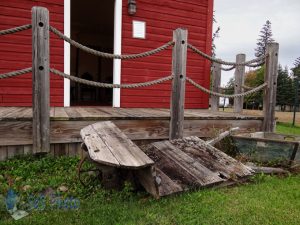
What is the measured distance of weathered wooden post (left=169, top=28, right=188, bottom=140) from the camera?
13.8 feet

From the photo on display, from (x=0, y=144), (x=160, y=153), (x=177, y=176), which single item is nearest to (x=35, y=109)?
Answer: (x=0, y=144)

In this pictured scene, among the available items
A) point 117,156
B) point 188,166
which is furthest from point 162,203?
point 188,166

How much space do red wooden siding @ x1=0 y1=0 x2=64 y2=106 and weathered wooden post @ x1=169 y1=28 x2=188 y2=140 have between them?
258cm

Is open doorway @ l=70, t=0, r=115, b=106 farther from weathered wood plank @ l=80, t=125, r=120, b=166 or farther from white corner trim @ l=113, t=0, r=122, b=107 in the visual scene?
weathered wood plank @ l=80, t=125, r=120, b=166

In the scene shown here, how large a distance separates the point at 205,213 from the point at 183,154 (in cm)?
112

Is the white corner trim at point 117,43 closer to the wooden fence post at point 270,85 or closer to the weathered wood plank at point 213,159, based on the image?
the weathered wood plank at point 213,159

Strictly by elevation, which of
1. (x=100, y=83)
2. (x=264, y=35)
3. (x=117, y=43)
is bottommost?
(x=100, y=83)

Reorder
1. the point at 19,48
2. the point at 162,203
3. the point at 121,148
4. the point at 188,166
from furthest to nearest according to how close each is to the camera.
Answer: the point at 19,48 < the point at 188,166 < the point at 121,148 < the point at 162,203

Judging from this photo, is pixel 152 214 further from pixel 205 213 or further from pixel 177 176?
pixel 177 176

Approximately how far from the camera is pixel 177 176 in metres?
3.09

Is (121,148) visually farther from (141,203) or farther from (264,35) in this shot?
(264,35)

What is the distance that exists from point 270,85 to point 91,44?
8.01 meters

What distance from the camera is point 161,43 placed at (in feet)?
21.5

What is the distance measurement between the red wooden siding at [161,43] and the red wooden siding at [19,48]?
136 centimetres
